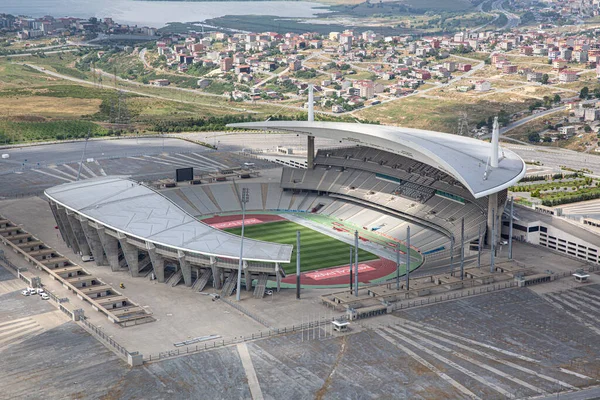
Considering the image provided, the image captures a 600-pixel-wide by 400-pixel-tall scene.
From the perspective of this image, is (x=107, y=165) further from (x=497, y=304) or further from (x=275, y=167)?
(x=497, y=304)

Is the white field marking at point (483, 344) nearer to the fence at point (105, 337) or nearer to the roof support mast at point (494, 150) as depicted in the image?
the fence at point (105, 337)

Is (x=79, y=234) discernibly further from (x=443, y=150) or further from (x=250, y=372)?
(x=443, y=150)

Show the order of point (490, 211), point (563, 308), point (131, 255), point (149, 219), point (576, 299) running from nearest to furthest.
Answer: point (563, 308) < point (576, 299) < point (131, 255) < point (149, 219) < point (490, 211)

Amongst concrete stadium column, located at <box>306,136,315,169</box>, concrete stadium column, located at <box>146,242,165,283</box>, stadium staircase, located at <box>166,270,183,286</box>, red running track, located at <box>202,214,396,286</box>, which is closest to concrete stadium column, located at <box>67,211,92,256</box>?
concrete stadium column, located at <box>146,242,165,283</box>

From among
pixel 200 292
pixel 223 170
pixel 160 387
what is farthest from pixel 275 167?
pixel 160 387

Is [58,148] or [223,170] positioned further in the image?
[58,148]

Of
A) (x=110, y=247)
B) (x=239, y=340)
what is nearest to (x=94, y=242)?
(x=110, y=247)
